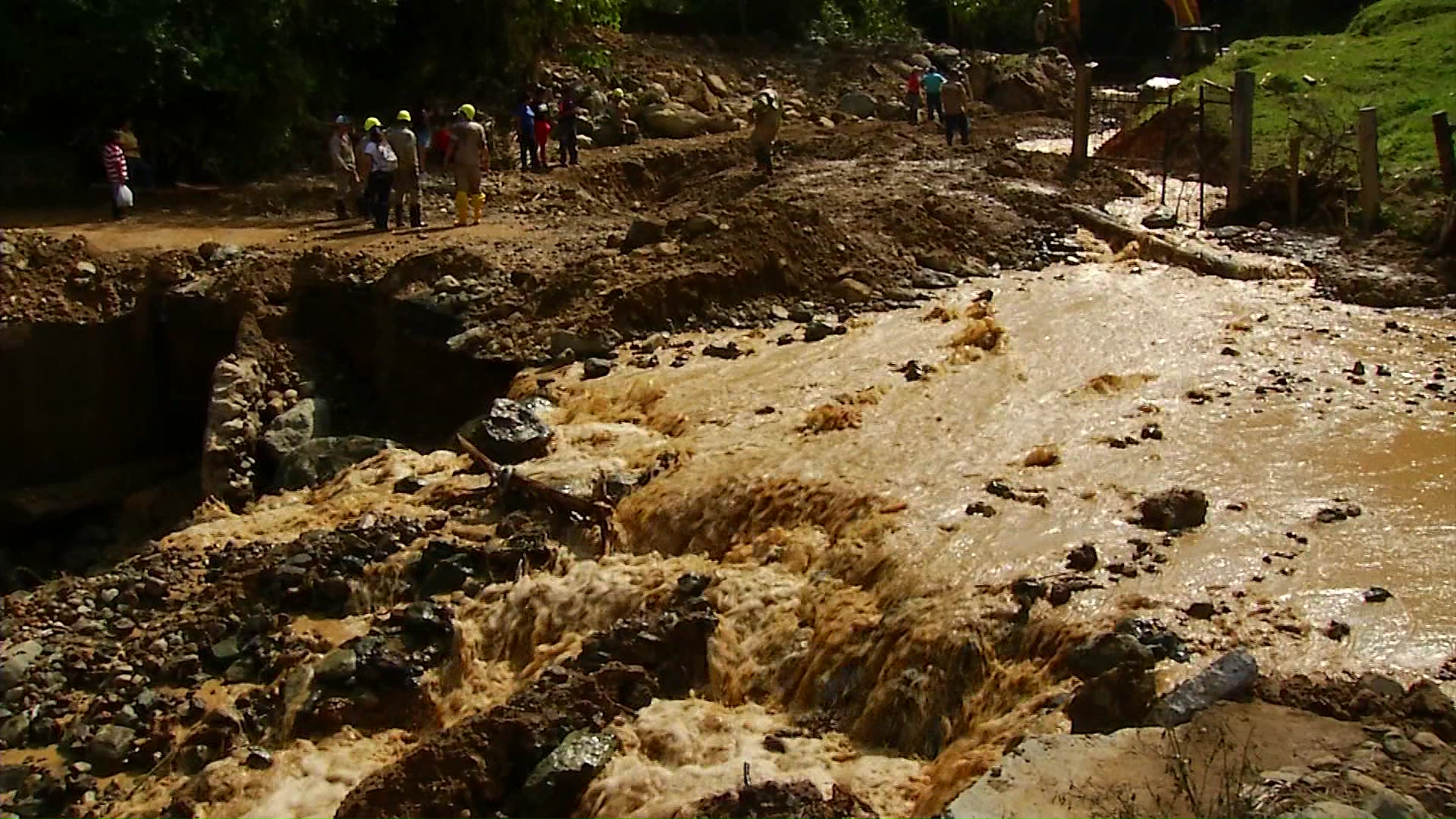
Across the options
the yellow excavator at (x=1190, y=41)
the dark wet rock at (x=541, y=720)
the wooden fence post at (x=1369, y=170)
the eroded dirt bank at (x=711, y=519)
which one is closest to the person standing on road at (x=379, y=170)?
the eroded dirt bank at (x=711, y=519)

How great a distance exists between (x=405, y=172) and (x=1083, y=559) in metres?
11.1

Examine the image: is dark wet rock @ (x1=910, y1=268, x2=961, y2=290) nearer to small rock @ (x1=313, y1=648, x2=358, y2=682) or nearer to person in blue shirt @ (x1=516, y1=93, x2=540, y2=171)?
small rock @ (x1=313, y1=648, x2=358, y2=682)

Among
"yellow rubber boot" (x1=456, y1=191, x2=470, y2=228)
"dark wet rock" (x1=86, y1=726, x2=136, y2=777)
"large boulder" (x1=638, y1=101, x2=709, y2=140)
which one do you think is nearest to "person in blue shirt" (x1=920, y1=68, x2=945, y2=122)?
"large boulder" (x1=638, y1=101, x2=709, y2=140)

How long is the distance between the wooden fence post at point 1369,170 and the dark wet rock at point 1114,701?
10356 millimetres

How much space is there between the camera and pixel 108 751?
9883mm

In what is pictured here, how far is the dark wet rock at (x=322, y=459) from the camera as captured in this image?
Result: 544 inches

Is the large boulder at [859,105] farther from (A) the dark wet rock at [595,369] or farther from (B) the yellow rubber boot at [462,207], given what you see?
(A) the dark wet rock at [595,369]

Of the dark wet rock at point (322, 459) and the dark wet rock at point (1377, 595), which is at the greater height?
the dark wet rock at point (1377, 595)

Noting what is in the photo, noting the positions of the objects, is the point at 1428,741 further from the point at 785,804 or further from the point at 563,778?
the point at 563,778

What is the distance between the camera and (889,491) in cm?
1095

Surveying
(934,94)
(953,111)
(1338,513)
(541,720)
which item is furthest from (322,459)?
(934,94)

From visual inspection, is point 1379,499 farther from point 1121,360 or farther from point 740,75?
point 740,75

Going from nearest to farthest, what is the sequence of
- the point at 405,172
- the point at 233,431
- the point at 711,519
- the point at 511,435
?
A: the point at 711,519 < the point at 511,435 < the point at 233,431 < the point at 405,172

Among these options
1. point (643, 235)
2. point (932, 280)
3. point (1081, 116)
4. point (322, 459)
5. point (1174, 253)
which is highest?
point (1081, 116)
